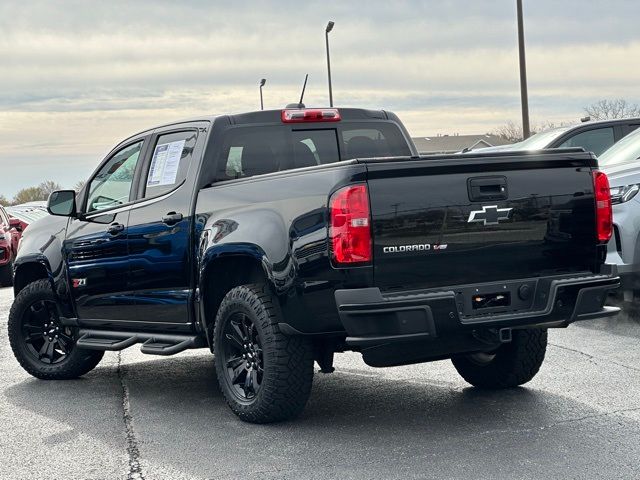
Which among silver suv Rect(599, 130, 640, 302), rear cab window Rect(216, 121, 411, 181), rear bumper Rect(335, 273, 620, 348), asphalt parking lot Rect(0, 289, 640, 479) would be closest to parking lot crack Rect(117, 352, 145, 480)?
asphalt parking lot Rect(0, 289, 640, 479)

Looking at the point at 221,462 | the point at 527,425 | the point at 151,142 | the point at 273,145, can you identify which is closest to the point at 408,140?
the point at 273,145

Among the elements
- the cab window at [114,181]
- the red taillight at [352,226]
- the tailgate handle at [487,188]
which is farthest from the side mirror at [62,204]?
the tailgate handle at [487,188]

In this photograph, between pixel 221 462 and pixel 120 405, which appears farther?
pixel 120 405

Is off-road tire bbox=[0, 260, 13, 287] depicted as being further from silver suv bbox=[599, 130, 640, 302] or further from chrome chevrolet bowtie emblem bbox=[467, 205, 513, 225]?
chrome chevrolet bowtie emblem bbox=[467, 205, 513, 225]

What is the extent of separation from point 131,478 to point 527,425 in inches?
90.0

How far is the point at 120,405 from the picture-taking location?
23.8 ft

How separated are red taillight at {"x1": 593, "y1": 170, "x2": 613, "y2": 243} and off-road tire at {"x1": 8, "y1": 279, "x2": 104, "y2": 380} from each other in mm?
4211

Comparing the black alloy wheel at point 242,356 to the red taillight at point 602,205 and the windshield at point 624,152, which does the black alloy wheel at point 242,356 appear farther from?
the windshield at point 624,152

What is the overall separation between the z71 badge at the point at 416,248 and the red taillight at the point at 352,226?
0.12 m

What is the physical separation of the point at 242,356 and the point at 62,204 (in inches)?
98.4

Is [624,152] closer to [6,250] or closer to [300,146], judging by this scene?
[300,146]

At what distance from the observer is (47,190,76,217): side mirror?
817cm

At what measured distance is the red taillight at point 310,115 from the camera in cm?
725

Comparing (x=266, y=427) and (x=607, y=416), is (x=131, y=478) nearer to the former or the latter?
(x=266, y=427)
